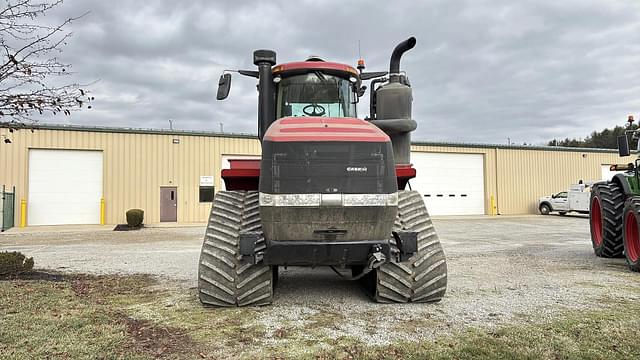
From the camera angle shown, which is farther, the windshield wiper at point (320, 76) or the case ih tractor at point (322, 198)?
the windshield wiper at point (320, 76)

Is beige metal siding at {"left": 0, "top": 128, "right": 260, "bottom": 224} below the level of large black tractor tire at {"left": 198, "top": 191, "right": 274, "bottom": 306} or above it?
above

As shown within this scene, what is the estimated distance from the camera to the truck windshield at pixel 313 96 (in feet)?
19.2

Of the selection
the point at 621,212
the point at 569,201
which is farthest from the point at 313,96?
the point at 569,201

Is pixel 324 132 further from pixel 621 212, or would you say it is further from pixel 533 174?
pixel 533 174

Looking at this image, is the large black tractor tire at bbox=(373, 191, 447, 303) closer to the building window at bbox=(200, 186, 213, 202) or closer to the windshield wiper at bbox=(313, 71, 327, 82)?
the windshield wiper at bbox=(313, 71, 327, 82)

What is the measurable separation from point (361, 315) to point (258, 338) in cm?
126

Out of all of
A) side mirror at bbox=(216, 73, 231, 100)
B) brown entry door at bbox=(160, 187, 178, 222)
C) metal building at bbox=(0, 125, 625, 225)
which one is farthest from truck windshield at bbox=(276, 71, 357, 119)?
brown entry door at bbox=(160, 187, 178, 222)

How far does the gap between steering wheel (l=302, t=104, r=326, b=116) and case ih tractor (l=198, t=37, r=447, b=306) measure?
13mm

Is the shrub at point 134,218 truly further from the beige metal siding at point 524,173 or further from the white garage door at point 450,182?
the beige metal siding at point 524,173

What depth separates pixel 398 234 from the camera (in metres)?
4.84

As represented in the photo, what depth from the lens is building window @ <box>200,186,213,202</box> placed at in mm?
24812

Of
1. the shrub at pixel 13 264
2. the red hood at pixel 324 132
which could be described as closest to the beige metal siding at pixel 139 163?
the shrub at pixel 13 264

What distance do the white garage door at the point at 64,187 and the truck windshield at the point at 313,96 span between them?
66.7 ft

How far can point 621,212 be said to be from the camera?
29.8 feet
